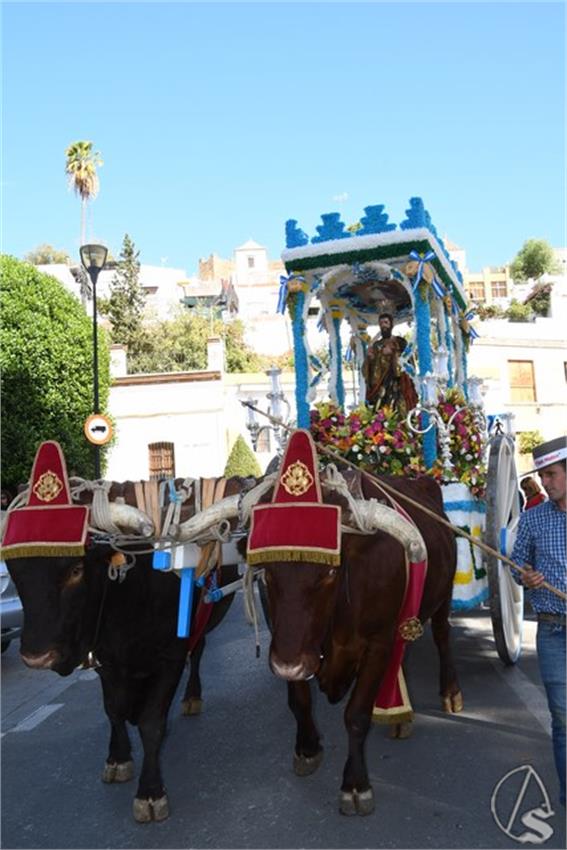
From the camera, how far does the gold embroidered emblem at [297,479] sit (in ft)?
13.3

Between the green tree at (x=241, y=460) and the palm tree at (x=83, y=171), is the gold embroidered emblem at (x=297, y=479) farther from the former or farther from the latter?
the palm tree at (x=83, y=171)

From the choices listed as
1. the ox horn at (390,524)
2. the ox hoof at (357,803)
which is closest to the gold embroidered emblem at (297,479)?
the ox horn at (390,524)

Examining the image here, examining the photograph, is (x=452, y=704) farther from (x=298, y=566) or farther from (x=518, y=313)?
(x=518, y=313)

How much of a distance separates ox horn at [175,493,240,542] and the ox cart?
2308mm

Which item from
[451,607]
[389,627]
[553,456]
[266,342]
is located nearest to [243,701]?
[451,607]

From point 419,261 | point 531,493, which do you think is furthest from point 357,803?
point 531,493

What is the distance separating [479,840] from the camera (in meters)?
3.72

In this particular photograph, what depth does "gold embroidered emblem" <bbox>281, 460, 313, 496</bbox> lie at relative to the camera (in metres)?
4.04

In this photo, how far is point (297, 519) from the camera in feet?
12.8

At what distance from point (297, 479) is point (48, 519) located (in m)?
1.35

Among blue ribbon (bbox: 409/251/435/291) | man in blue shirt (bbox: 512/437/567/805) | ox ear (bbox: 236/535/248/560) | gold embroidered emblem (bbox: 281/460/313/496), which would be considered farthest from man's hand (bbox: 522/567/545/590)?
blue ribbon (bbox: 409/251/435/291)

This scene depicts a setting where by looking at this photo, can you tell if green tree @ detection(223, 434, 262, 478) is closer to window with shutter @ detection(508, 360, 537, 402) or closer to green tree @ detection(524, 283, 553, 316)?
window with shutter @ detection(508, 360, 537, 402)

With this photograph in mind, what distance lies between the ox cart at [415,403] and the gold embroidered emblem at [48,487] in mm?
3119

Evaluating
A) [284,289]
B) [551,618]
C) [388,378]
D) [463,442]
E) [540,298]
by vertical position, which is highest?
[540,298]
